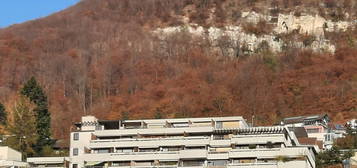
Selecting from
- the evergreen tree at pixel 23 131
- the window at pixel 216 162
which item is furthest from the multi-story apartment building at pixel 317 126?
the evergreen tree at pixel 23 131

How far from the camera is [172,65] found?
126m

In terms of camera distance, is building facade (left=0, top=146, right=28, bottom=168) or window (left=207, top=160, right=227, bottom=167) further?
building facade (left=0, top=146, right=28, bottom=168)

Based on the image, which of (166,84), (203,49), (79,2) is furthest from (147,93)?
(79,2)

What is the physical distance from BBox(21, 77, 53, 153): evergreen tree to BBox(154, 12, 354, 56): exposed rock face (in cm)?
6040

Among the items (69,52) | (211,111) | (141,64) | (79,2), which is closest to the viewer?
(211,111)

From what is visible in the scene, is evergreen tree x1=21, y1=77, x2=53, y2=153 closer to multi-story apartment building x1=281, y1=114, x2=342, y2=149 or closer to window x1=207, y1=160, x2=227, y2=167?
window x1=207, y1=160, x2=227, y2=167

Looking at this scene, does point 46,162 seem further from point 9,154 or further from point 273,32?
point 273,32

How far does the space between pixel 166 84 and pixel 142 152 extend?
55.6 m

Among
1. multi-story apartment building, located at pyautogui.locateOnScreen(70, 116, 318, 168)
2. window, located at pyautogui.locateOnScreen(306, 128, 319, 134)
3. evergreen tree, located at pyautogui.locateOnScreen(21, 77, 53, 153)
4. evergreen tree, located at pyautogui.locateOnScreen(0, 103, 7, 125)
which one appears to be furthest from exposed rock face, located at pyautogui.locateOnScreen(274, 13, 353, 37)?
multi-story apartment building, located at pyautogui.locateOnScreen(70, 116, 318, 168)

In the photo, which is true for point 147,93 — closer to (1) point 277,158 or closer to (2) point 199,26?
(2) point 199,26

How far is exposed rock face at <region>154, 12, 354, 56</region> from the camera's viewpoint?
438 ft

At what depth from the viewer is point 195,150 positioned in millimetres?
58312

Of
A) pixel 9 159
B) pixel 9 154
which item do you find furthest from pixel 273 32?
pixel 9 159

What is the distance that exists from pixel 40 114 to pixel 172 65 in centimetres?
5367
